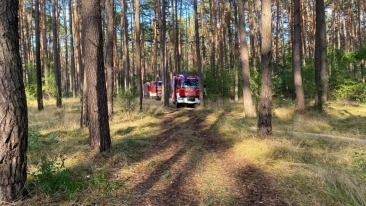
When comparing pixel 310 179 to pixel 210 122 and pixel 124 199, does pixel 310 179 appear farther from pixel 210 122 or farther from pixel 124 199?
pixel 210 122

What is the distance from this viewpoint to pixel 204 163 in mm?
8016

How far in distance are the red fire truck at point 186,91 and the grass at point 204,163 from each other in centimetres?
1118

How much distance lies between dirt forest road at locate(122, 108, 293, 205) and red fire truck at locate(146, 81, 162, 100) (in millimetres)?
25657

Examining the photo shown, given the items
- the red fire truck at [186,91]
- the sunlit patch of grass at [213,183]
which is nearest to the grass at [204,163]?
the sunlit patch of grass at [213,183]

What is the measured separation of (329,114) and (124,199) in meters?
12.9

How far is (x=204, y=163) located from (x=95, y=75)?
3.33 m

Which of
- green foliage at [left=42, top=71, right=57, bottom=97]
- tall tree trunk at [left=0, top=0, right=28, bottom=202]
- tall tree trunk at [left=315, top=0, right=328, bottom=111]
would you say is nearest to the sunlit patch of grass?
tall tree trunk at [left=0, top=0, right=28, bottom=202]

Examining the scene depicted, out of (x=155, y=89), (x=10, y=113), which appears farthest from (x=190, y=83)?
(x=10, y=113)

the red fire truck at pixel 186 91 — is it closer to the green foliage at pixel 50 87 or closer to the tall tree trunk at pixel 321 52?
the tall tree trunk at pixel 321 52

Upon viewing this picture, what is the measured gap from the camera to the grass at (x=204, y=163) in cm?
550

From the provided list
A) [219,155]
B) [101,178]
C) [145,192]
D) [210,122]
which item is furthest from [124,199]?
[210,122]

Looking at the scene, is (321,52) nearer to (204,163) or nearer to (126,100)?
(126,100)

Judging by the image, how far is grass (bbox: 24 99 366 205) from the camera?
216 inches

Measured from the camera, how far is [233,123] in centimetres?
1355
